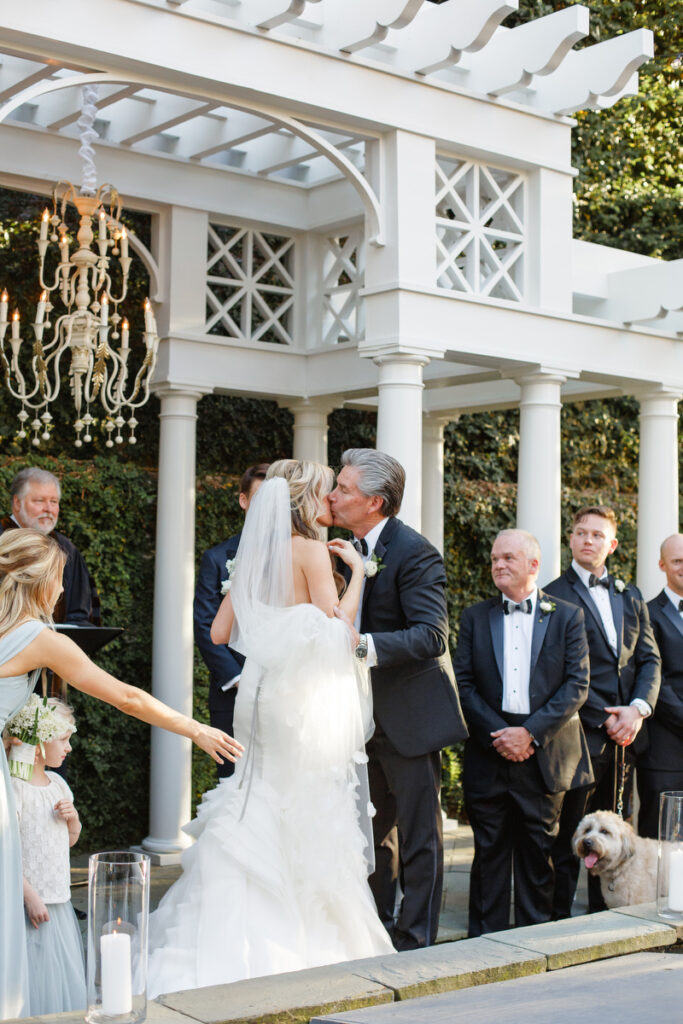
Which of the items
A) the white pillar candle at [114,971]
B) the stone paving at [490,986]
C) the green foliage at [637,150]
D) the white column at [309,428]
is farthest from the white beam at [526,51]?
the green foliage at [637,150]

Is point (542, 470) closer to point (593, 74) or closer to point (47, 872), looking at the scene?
point (593, 74)

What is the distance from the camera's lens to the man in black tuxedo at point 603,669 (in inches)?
245

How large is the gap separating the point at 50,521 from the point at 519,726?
2487mm

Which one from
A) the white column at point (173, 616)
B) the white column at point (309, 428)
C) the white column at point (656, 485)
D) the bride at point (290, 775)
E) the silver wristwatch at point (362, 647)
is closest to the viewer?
the bride at point (290, 775)

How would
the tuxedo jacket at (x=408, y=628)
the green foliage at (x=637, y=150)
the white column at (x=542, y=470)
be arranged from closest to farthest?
the tuxedo jacket at (x=408, y=628) → the white column at (x=542, y=470) → the green foliage at (x=637, y=150)

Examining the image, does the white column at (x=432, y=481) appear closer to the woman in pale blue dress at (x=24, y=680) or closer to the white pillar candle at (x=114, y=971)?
the woman in pale blue dress at (x=24, y=680)

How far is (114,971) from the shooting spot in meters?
2.71

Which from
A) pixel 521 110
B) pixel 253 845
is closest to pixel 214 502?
pixel 521 110

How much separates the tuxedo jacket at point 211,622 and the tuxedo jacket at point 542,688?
3.65ft

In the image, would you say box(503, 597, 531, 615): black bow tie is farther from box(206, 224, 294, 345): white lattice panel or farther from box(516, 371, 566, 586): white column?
box(206, 224, 294, 345): white lattice panel

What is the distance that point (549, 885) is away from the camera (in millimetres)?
5980

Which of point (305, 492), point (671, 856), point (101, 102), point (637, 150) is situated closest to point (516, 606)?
point (305, 492)

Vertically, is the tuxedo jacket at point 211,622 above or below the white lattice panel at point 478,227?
below

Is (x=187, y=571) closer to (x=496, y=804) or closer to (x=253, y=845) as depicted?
(x=496, y=804)
